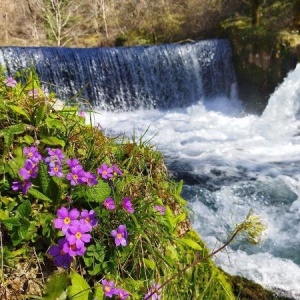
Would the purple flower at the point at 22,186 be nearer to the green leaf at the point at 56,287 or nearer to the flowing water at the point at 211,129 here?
the green leaf at the point at 56,287

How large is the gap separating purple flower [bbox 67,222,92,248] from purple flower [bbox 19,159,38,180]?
10.6 inches

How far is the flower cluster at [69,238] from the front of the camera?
1.22 meters

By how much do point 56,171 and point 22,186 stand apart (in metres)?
0.13

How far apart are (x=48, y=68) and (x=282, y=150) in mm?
5862

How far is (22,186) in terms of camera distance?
1386 millimetres

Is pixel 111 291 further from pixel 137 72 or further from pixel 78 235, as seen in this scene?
pixel 137 72

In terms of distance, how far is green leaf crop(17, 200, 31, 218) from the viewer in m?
1.30

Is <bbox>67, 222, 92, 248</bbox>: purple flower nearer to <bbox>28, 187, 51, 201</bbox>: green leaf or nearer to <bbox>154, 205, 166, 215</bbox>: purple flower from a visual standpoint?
<bbox>28, 187, 51, 201</bbox>: green leaf

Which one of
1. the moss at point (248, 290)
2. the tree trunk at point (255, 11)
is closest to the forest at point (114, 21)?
the tree trunk at point (255, 11)

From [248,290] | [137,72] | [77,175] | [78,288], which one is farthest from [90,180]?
[137,72]

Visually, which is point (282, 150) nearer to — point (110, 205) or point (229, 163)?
point (229, 163)

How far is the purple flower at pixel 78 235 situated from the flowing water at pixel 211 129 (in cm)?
77

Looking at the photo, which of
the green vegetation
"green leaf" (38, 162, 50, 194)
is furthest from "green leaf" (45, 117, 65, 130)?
"green leaf" (38, 162, 50, 194)

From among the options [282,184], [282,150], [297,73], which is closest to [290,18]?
[297,73]
